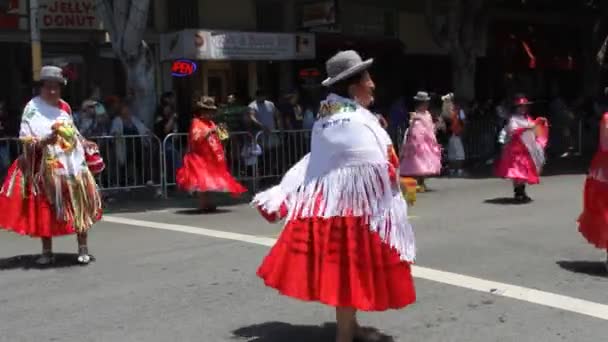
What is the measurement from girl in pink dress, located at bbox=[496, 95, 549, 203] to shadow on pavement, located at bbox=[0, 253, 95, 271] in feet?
20.8

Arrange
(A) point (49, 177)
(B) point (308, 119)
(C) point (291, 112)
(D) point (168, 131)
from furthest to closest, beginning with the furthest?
(C) point (291, 112) < (B) point (308, 119) < (D) point (168, 131) < (A) point (49, 177)

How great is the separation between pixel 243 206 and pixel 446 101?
5.88m

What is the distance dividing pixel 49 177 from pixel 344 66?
3815 millimetres

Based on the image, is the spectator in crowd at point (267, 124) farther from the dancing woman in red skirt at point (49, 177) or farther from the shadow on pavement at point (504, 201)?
the dancing woman in red skirt at point (49, 177)

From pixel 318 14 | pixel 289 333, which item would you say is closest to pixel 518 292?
pixel 289 333

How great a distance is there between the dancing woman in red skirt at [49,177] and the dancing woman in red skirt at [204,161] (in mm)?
3879

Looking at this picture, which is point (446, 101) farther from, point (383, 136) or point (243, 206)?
point (383, 136)

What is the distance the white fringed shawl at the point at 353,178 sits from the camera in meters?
4.95

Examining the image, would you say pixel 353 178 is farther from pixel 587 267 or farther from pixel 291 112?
pixel 291 112

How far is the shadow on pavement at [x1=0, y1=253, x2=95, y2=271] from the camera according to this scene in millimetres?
8055

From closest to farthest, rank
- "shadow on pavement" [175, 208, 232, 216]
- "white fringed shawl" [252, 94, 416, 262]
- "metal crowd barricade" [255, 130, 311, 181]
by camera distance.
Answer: "white fringed shawl" [252, 94, 416, 262], "shadow on pavement" [175, 208, 232, 216], "metal crowd barricade" [255, 130, 311, 181]

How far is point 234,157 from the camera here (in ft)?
46.7

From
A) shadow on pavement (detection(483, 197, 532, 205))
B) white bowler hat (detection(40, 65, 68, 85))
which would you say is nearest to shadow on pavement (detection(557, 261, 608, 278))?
shadow on pavement (detection(483, 197, 532, 205))

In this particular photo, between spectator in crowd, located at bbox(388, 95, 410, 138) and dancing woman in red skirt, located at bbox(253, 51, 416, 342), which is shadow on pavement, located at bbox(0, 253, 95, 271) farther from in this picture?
spectator in crowd, located at bbox(388, 95, 410, 138)
